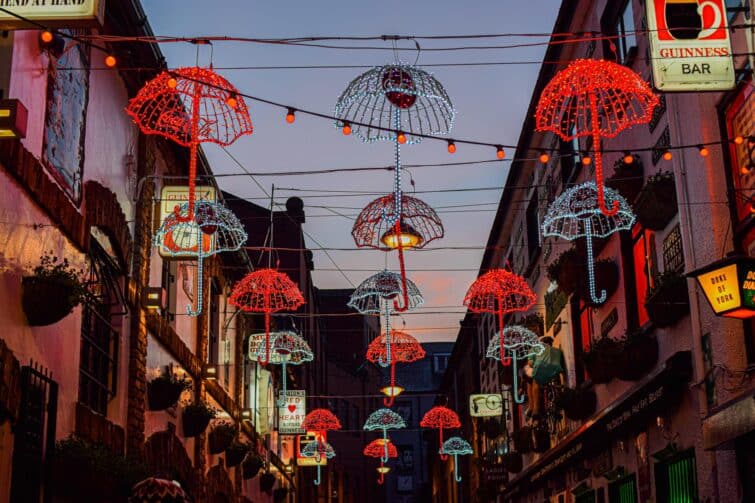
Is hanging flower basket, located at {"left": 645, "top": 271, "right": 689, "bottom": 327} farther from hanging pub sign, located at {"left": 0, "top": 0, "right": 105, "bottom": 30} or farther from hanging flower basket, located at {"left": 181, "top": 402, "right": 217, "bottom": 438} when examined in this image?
hanging flower basket, located at {"left": 181, "top": 402, "right": 217, "bottom": 438}

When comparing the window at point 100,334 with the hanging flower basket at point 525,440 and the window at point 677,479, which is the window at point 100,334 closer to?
the window at point 677,479

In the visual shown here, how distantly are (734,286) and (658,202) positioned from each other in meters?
4.37

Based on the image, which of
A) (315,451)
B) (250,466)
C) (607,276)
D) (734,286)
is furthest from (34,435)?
(315,451)

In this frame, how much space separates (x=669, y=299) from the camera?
48.8 feet

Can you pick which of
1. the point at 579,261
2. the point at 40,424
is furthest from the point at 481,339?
the point at 40,424

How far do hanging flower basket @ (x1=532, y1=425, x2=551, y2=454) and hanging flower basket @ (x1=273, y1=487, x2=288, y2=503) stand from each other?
14.5m

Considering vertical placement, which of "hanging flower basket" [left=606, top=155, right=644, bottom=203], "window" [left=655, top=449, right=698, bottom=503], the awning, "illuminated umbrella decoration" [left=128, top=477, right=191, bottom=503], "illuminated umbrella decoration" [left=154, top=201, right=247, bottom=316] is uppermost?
"hanging flower basket" [left=606, top=155, right=644, bottom=203]

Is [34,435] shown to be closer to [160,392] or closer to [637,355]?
[160,392]

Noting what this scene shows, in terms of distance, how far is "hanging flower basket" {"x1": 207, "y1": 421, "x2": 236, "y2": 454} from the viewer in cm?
2423

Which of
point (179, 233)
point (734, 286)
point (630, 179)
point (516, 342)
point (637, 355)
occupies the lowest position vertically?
point (734, 286)

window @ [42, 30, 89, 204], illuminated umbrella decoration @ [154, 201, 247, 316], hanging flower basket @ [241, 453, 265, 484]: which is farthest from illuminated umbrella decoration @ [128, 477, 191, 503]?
hanging flower basket @ [241, 453, 265, 484]

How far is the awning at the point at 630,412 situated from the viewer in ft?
49.0

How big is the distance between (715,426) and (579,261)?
8.32m

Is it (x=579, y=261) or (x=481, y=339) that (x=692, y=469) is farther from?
(x=481, y=339)
